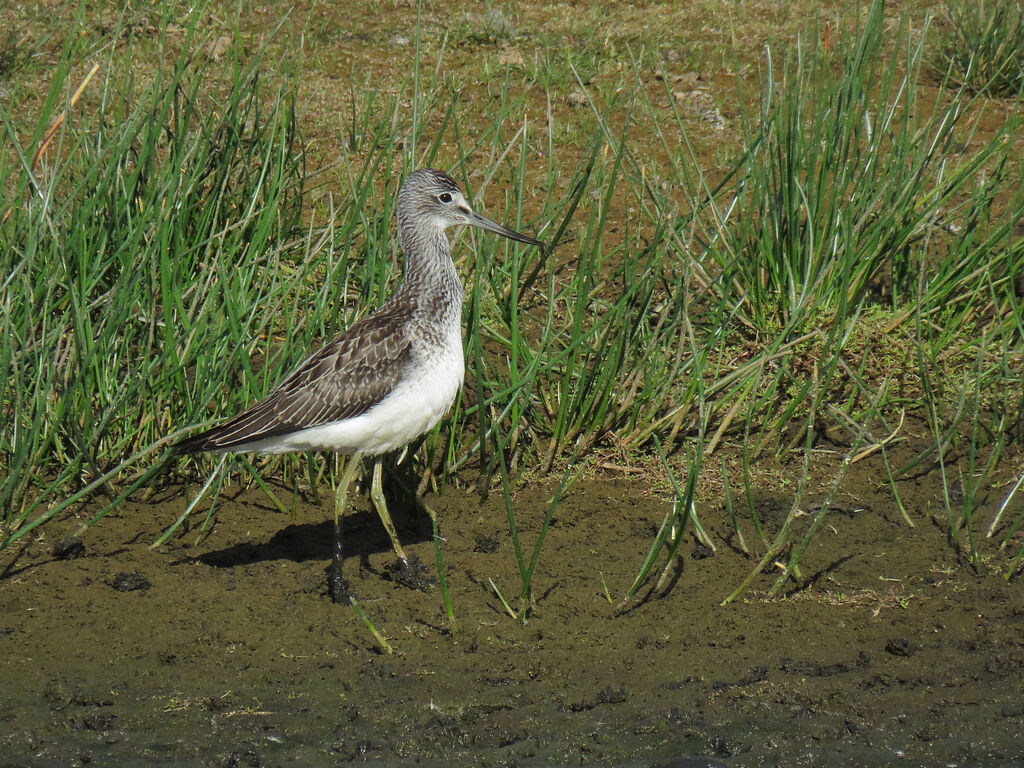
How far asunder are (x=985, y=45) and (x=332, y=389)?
5.62 m

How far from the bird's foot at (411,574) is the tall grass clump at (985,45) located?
16.9ft

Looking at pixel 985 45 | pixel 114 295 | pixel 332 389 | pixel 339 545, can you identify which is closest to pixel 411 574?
pixel 339 545

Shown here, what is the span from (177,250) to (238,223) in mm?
378

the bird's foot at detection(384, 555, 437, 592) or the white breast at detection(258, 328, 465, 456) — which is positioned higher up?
the white breast at detection(258, 328, 465, 456)

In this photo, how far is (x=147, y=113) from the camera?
5.68 m

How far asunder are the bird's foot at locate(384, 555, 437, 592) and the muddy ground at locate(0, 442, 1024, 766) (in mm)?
43

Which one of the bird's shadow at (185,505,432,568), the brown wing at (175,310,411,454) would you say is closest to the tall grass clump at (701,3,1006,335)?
the brown wing at (175,310,411,454)

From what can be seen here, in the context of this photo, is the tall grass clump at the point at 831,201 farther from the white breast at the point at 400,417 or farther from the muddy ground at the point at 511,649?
the white breast at the point at 400,417

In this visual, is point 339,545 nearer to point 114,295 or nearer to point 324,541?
point 324,541

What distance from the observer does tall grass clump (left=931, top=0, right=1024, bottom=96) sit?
Result: 8.17 meters

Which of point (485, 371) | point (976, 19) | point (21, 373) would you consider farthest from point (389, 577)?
point (976, 19)

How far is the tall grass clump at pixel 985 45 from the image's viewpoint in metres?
8.17

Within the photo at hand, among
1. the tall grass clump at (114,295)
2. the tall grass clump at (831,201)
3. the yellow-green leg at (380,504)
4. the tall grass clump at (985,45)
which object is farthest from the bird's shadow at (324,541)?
the tall grass clump at (985,45)

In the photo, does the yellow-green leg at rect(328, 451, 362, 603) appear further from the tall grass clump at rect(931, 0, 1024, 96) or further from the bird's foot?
the tall grass clump at rect(931, 0, 1024, 96)
